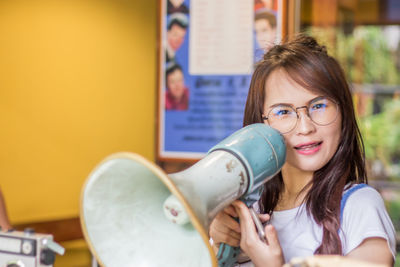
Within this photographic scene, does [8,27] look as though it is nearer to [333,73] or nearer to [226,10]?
[226,10]

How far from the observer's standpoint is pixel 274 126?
1353 millimetres

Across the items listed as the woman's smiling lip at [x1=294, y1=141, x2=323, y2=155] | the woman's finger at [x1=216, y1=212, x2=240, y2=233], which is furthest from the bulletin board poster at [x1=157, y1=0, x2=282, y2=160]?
the woman's finger at [x1=216, y1=212, x2=240, y2=233]

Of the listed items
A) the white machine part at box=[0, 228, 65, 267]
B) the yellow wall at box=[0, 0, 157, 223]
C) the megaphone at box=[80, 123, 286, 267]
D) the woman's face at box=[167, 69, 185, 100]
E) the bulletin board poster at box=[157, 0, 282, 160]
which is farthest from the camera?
the yellow wall at box=[0, 0, 157, 223]

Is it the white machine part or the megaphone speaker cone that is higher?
the megaphone speaker cone

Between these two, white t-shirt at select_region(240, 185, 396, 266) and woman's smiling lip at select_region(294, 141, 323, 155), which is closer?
white t-shirt at select_region(240, 185, 396, 266)

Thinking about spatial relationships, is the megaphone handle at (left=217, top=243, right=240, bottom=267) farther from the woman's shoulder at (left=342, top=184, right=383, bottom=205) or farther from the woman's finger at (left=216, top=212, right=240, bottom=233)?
the woman's shoulder at (left=342, top=184, right=383, bottom=205)

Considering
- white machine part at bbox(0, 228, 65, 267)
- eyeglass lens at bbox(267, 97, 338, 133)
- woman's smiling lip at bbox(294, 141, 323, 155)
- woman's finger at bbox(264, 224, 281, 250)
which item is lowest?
white machine part at bbox(0, 228, 65, 267)

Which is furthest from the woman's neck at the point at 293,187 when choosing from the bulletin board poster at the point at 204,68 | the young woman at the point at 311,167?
the bulletin board poster at the point at 204,68

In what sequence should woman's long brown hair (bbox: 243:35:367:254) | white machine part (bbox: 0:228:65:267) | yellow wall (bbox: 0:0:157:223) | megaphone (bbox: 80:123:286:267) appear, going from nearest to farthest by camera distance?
1. megaphone (bbox: 80:123:286:267)
2. white machine part (bbox: 0:228:65:267)
3. woman's long brown hair (bbox: 243:35:367:254)
4. yellow wall (bbox: 0:0:157:223)

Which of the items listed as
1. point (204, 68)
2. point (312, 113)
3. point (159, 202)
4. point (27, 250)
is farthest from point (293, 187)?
point (204, 68)

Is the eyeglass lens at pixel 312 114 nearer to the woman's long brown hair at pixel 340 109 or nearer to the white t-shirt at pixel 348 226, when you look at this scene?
the woman's long brown hair at pixel 340 109

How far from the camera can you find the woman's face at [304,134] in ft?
4.32

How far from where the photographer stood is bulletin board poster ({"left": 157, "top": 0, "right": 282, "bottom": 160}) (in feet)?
9.02

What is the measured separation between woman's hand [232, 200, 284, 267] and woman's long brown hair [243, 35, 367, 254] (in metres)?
0.12
